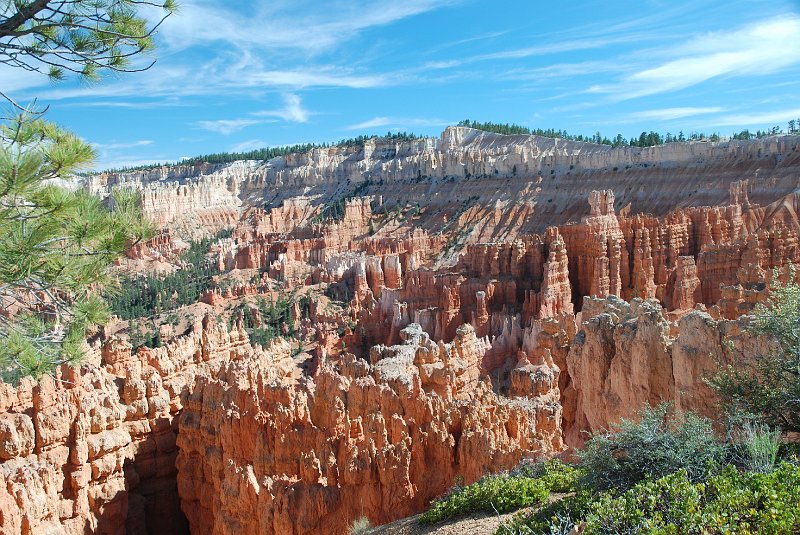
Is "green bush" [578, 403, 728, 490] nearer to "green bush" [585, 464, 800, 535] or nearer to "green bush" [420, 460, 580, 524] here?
"green bush" [585, 464, 800, 535]

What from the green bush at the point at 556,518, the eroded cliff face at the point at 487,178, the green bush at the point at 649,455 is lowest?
the green bush at the point at 556,518

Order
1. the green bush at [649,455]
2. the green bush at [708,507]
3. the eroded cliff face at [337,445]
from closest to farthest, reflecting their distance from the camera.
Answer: the green bush at [708,507]
the green bush at [649,455]
the eroded cliff face at [337,445]

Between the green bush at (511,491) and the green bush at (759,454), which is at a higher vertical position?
the green bush at (759,454)

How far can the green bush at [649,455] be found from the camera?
6648mm

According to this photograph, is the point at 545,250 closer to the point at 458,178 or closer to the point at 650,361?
the point at 650,361

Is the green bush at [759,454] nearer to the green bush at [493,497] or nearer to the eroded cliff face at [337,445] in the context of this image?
the green bush at [493,497]

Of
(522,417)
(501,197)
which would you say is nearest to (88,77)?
(522,417)

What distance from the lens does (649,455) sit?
685 centimetres

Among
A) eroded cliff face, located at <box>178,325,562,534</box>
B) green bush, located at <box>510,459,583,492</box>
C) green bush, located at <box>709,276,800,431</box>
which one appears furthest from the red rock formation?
green bush, located at <box>709,276,800,431</box>

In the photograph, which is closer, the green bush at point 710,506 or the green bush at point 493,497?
the green bush at point 710,506

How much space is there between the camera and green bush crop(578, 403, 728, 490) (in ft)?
21.8

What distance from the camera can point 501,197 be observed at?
74.0 meters

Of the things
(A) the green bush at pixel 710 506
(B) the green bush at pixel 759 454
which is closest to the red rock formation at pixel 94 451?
(A) the green bush at pixel 710 506

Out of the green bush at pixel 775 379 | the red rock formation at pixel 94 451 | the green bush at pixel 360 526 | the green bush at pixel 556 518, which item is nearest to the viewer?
the green bush at pixel 556 518
